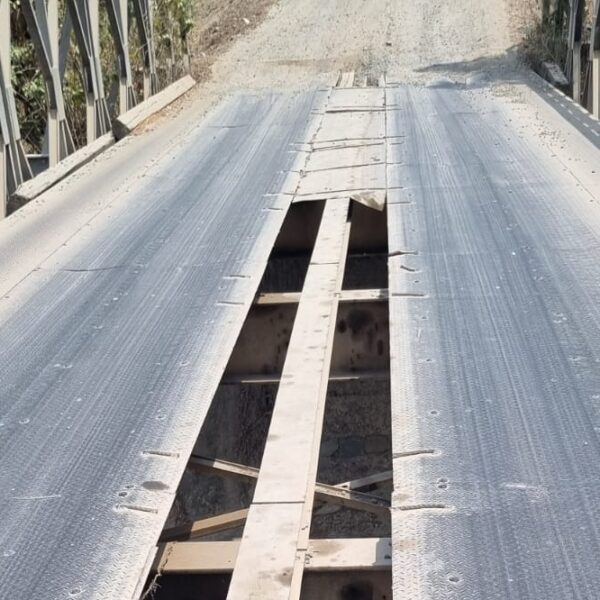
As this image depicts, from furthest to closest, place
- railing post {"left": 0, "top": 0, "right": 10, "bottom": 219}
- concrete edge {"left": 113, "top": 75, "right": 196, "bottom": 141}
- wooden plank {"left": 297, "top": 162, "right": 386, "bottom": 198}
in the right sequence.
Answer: concrete edge {"left": 113, "top": 75, "right": 196, "bottom": 141}, railing post {"left": 0, "top": 0, "right": 10, "bottom": 219}, wooden plank {"left": 297, "top": 162, "right": 386, "bottom": 198}

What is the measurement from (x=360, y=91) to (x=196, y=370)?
6.33 metres

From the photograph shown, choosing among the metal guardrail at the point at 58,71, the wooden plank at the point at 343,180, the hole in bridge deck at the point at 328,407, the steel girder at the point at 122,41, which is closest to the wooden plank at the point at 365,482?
the hole in bridge deck at the point at 328,407

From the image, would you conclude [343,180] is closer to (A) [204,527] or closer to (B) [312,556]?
(A) [204,527]

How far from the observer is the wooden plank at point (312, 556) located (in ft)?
6.93

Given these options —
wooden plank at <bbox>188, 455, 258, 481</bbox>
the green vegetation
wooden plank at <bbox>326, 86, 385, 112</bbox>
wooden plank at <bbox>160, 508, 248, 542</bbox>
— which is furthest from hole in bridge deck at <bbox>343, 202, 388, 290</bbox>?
the green vegetation

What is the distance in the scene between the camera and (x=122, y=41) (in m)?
8.21

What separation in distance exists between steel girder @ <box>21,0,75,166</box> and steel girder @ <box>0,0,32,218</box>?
1.28ft

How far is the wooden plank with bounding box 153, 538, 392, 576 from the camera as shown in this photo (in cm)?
211

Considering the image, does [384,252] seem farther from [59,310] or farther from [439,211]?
[59,310]

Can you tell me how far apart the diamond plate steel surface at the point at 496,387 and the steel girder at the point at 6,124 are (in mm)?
2448

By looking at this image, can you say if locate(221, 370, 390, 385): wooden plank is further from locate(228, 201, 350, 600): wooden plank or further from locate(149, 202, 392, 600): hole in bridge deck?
locate(228, 201, 350, 600): wooden plank

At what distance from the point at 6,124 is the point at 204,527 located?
371 centimetres

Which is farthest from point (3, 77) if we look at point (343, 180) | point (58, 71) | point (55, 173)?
point (343, 180)

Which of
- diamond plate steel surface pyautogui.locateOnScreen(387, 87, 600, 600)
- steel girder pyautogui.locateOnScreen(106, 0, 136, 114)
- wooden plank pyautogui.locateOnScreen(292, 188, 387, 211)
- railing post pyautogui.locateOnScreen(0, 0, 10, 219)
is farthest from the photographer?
steel girder pyautogui.locateOnScreen(106, 0, 136, 114)
